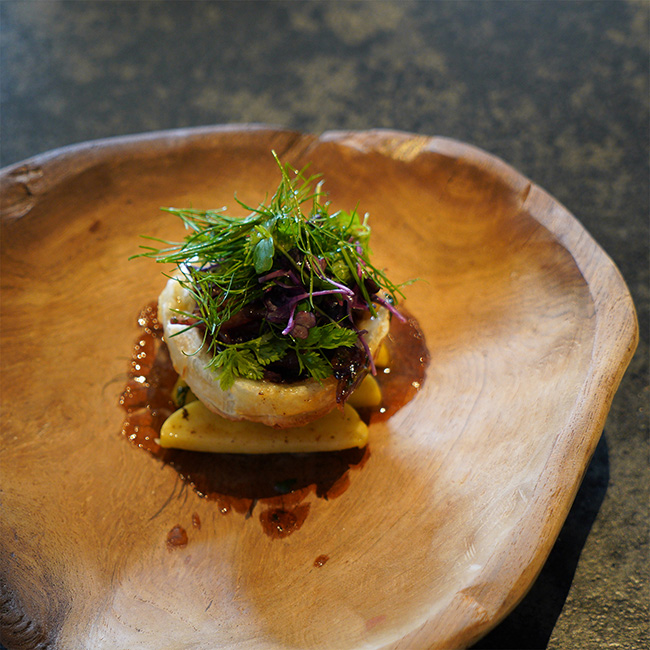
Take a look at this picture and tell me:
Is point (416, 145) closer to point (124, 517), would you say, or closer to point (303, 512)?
point (303, 512)

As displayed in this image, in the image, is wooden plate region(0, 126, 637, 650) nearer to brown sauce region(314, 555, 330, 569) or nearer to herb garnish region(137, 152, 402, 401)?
brown sauce region(314, 555, 330, 569)

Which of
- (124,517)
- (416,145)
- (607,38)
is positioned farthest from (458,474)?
(607,38)

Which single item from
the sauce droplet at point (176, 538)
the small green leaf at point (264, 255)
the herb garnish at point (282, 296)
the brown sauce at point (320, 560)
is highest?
the small green leaf at point (264, 255)

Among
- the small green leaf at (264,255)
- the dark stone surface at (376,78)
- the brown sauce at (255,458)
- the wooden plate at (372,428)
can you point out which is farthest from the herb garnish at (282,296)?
the dark stone surface at (376,78)

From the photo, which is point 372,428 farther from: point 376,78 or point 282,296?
point 376,78

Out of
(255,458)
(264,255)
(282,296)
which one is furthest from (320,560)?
(264,255)

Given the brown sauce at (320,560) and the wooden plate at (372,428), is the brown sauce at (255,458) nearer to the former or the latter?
the wooden plate at (372,428)
